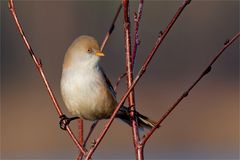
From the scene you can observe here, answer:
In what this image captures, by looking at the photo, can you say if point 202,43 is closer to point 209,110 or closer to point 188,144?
point 209,110

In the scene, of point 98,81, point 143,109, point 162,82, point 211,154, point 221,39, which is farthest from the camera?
point 221,39

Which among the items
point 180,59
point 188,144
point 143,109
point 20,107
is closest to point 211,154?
point 188,144

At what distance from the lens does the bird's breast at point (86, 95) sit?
241 inches

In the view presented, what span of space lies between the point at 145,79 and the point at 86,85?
1637 cm

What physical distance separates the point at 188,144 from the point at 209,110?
1.97 meters

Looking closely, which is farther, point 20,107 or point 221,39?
point 221,39

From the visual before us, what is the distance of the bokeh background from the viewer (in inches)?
725

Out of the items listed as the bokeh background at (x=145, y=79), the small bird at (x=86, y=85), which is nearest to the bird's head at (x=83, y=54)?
the small bird at (x=86, y=85)

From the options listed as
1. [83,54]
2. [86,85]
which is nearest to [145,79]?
[83,54]

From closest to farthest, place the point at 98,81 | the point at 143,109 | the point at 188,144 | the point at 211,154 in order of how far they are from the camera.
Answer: the point at 98,81 < the point at 211,154 < the point at 188,144 < the point at 143,109

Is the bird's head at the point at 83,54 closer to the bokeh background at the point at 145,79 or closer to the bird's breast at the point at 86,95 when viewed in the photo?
the bird's breast at the point at 86,95

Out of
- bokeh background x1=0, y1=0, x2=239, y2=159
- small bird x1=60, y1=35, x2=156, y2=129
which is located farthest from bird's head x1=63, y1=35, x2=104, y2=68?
bokeh background x1=0, y1=0, x2=239, y2=159

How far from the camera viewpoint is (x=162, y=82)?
22.9 metres

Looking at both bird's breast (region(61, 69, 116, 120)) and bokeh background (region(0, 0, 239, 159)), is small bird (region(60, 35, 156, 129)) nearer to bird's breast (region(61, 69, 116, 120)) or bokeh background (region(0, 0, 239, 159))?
bird's breast (region(61, 69, 116, 120))
